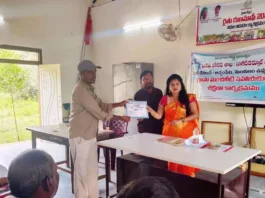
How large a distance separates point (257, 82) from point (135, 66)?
231 centimetres

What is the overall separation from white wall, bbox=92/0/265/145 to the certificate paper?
1839 millimetres

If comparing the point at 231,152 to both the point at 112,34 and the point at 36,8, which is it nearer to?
the point at 112,34

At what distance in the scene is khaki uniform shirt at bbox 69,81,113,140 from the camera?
8.32 ft

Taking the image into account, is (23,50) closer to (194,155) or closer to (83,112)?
(83,112)

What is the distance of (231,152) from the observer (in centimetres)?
221

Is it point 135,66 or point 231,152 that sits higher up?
point 135,66

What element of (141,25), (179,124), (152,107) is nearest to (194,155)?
(179,124)

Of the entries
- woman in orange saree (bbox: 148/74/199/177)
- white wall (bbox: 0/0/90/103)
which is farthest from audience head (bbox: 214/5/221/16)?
white wall (bbox: 0/0/90/103)

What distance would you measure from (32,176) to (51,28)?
17.9 feet

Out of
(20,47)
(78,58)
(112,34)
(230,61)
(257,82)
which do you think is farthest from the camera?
(78,58)

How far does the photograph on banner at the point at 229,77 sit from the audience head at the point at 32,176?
325 centimetres

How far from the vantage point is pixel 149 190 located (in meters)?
0.68

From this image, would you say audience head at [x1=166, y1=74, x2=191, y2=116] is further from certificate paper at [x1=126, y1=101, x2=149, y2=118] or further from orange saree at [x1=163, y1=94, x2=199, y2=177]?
certificate paper at [x1=126, y1=101, x2=149, y2=118]

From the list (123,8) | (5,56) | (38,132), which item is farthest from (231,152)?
(5,56)
